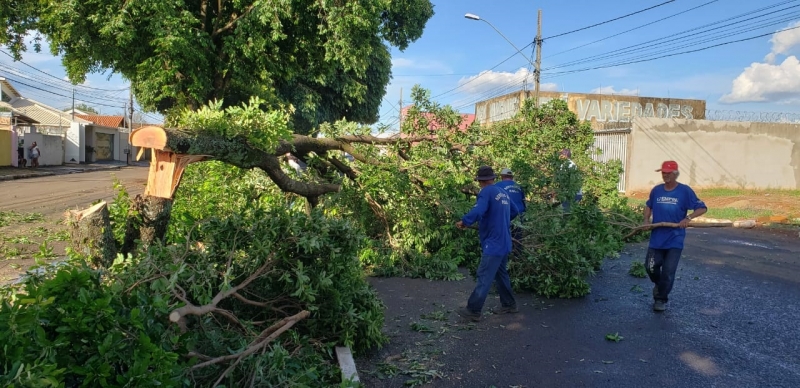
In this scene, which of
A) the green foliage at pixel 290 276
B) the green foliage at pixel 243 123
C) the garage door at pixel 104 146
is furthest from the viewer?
the garage door at pixel 104 146

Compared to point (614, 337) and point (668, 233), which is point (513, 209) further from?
point (614, 337)

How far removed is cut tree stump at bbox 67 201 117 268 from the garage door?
42407 mm

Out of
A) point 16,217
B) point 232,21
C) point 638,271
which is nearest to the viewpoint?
point 638,271

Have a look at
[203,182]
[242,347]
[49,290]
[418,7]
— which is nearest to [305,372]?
[242,347]

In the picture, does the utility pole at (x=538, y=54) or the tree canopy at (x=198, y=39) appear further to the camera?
the utility pole at (x=538, y=54)

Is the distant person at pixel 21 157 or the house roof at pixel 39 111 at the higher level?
the house roof at pixel 39 111

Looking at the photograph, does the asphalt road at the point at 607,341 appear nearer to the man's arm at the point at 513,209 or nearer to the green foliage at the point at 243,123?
the man's arm at the point at 513,209

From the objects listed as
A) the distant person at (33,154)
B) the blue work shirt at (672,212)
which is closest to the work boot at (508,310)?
the blue work shirt at (672,212)

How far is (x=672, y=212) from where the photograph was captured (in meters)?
5.99

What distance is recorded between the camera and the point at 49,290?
98.9 inches

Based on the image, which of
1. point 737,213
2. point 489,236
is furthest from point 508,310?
point 737,213

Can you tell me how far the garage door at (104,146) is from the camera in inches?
1699

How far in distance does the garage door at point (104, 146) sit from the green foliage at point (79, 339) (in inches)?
1772

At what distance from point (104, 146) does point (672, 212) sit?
153 feet
